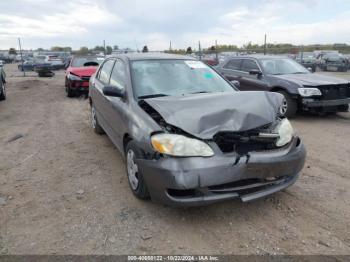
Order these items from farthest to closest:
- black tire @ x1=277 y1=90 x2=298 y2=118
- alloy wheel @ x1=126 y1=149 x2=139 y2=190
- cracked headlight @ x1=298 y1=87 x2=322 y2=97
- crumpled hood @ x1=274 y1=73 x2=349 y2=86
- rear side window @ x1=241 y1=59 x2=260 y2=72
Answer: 1. rear side window @ x1=241 y1=59 x2=260 y2=72
2. black tire @ x1=277 y1=90 x2=298 y2=118
3. crumpled hood @ x1=274 y1=73 x2=349 y2=86
4. cracked headlight @ x1=298 y1=87 x2=322 y2=97
5. alloy wheel @ x1=126 y1=149 x2=139 y2=190

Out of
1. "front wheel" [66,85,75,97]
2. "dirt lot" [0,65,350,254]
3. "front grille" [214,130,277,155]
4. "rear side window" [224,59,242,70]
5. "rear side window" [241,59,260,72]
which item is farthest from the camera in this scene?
"front wheel" [66,85,75,97]

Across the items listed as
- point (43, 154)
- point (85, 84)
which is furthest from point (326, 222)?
point (85, 84)

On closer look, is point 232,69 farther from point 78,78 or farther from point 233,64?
point 78,78

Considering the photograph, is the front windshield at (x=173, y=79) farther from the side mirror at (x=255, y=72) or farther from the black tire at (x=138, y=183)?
the side mirror at (x=255, y=72)

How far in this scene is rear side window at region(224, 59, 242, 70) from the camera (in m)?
9.18

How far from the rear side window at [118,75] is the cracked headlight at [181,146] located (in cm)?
147

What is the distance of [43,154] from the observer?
5145 millimetres

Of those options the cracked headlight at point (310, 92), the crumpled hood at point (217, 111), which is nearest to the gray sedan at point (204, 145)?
the crumpled hood at point (217, 111)

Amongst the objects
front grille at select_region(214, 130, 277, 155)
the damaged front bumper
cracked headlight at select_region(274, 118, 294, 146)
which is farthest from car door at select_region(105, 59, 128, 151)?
cracked headlight at select_region(274, 118, 294, 146)

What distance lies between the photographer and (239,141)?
299 cm

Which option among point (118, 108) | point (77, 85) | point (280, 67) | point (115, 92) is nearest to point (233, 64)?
point (280, 67)

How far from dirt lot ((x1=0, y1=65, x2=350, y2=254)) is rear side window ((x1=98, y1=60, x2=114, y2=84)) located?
3.98 feet

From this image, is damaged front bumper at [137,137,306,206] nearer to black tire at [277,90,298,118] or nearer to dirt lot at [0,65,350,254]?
dirt lot at [0,65,350,254]

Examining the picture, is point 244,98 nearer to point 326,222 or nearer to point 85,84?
point 326,222
